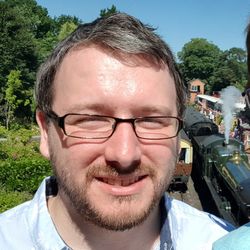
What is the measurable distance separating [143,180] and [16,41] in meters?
32.2

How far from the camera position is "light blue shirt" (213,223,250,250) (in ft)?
5.17

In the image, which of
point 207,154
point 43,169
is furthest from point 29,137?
point 207,154

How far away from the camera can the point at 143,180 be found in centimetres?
173

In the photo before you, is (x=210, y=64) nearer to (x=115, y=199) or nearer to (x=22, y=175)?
(x=22, y=175)

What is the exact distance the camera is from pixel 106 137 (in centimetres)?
169

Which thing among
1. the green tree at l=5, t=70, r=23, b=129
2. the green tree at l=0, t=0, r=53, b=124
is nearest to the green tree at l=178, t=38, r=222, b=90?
the green tree at l=0, t=0, r=53, b=124

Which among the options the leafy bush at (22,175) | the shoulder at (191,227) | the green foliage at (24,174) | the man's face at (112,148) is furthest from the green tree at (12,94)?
the man's face at (112,148)

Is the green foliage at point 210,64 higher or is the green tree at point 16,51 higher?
the green foliage at point 210,64

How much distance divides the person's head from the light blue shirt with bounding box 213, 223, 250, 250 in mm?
334

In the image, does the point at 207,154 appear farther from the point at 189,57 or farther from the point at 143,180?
the point at 189,57

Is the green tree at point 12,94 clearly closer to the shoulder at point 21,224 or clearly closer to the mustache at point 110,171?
the shoulder at point 21,224

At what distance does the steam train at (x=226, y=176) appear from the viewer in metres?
10.0

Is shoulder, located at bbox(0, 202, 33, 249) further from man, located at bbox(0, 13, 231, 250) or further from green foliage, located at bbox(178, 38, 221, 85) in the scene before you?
green foliage, located at bbox(178, 38, 221, 85)

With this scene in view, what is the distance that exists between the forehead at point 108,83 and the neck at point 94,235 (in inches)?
21.9
